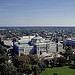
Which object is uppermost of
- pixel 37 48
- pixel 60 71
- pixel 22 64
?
pixel 37 48

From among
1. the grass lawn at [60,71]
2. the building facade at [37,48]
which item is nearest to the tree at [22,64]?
the grass lawn at [60,71]

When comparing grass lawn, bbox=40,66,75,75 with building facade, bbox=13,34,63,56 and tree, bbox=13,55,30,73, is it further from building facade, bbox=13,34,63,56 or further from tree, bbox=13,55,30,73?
building facade, bbox=13,34,63,56

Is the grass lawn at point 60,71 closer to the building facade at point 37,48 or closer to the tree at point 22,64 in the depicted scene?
the tree at point 22,64

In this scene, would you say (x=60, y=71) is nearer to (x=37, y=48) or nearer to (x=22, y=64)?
(x=22, y=64)

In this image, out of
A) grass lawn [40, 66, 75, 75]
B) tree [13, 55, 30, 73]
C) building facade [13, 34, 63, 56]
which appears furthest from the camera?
building facade [13, 34, 63, 56]

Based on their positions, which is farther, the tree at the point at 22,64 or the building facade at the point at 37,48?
the building facade at the point at 37,48

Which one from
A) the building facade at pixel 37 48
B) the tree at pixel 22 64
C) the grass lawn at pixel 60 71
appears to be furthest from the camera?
the building facade at pixel 37 48

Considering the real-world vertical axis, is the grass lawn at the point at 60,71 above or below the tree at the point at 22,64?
below

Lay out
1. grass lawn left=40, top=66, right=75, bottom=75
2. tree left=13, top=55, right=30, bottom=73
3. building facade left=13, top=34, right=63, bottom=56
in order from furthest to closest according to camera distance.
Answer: building facade left=13, top=34, right=63, bottom=56, tree left=13, top=55, right=30, bottom=73, grass lawn left=40, top=66, right=75, bottom=75

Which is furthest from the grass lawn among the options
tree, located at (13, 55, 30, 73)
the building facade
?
Answer: the building facade

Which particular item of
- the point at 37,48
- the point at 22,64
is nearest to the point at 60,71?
the point at 22,64

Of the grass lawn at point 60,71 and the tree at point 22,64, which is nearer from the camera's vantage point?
the grass lawn at point 60,71

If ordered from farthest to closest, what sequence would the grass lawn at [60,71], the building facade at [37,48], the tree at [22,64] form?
the building facade at [37,48] → the tree at [22,64] → the grass lawn at [60,71]
